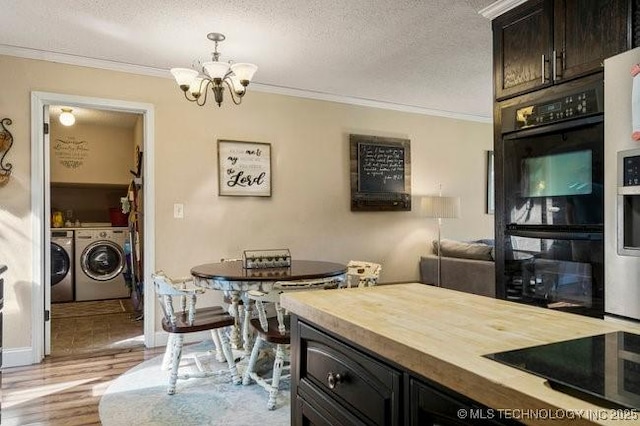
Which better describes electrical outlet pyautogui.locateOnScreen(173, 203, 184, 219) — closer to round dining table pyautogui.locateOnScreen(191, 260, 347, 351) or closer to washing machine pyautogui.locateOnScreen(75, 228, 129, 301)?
round dining table pyautogui.locateOnScreen(191, 260, 347, 351)

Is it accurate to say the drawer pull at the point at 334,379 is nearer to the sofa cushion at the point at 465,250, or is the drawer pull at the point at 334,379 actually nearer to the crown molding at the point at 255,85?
the crown molding at the point at 255,85

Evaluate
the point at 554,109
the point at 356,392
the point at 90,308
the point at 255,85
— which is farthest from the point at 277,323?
the point at 90,308

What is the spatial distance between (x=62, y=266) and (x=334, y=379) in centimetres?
569

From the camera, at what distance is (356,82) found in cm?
417

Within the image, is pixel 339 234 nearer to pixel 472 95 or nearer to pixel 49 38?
pixel 472 95

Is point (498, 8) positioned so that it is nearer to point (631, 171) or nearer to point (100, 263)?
point (631, 171)

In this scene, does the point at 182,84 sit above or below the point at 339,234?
above

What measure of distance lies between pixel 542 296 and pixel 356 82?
2703 mm

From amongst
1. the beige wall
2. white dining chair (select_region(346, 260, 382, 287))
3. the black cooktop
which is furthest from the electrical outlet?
the black cooktop

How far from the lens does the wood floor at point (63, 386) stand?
2416 millimetres

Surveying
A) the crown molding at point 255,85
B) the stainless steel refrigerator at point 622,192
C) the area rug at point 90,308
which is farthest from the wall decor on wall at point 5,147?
the stainless steel refrigerator at point 622,192

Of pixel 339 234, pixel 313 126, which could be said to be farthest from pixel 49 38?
pixel 339 234

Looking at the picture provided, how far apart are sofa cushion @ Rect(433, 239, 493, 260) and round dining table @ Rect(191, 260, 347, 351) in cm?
196

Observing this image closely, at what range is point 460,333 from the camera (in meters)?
0.88
